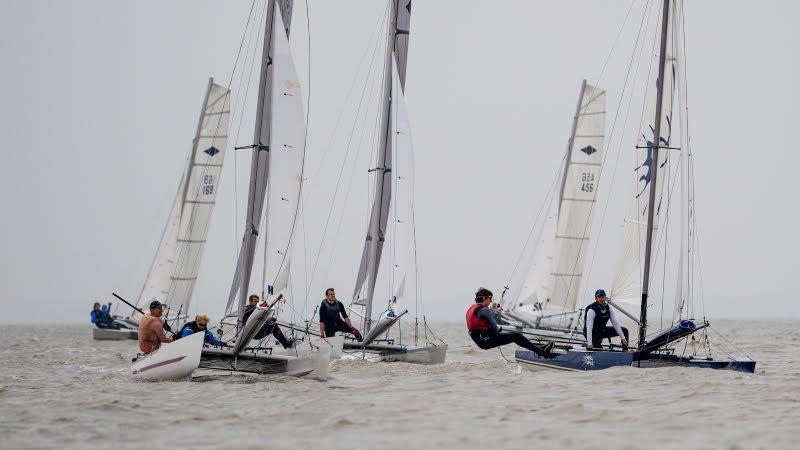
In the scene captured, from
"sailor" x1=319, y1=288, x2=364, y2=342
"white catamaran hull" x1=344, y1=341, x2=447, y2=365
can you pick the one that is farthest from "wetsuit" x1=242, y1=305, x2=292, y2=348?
"white catamaran hull" x1=344, y1=341, x2=447, y2=365

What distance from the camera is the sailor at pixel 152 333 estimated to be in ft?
67.9

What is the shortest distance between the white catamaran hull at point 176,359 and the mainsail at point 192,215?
2419 centimetres

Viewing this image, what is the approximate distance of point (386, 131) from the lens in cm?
3028

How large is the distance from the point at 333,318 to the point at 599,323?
674 cm

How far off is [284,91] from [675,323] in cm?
902

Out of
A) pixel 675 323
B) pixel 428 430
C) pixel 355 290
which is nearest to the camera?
pixel 428 430

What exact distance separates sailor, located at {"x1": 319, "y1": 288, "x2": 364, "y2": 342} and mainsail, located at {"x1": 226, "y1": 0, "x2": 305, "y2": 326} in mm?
2181

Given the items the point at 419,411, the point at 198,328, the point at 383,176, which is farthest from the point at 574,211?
the point at 419,411

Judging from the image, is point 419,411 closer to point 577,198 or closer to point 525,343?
point 525,343

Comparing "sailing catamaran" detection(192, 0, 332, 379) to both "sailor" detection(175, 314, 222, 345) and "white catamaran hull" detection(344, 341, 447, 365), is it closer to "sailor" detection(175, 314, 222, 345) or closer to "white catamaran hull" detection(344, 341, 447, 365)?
"sailor" detection(175, 314, 222, 345)

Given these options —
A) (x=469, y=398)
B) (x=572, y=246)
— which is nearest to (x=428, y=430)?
(x=469, y=398)

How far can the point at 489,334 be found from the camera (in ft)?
68.6

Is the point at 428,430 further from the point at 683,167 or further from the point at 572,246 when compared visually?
the point at 572,246

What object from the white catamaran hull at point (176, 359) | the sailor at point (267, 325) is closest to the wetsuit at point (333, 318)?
the sailor at point (267, 325)
